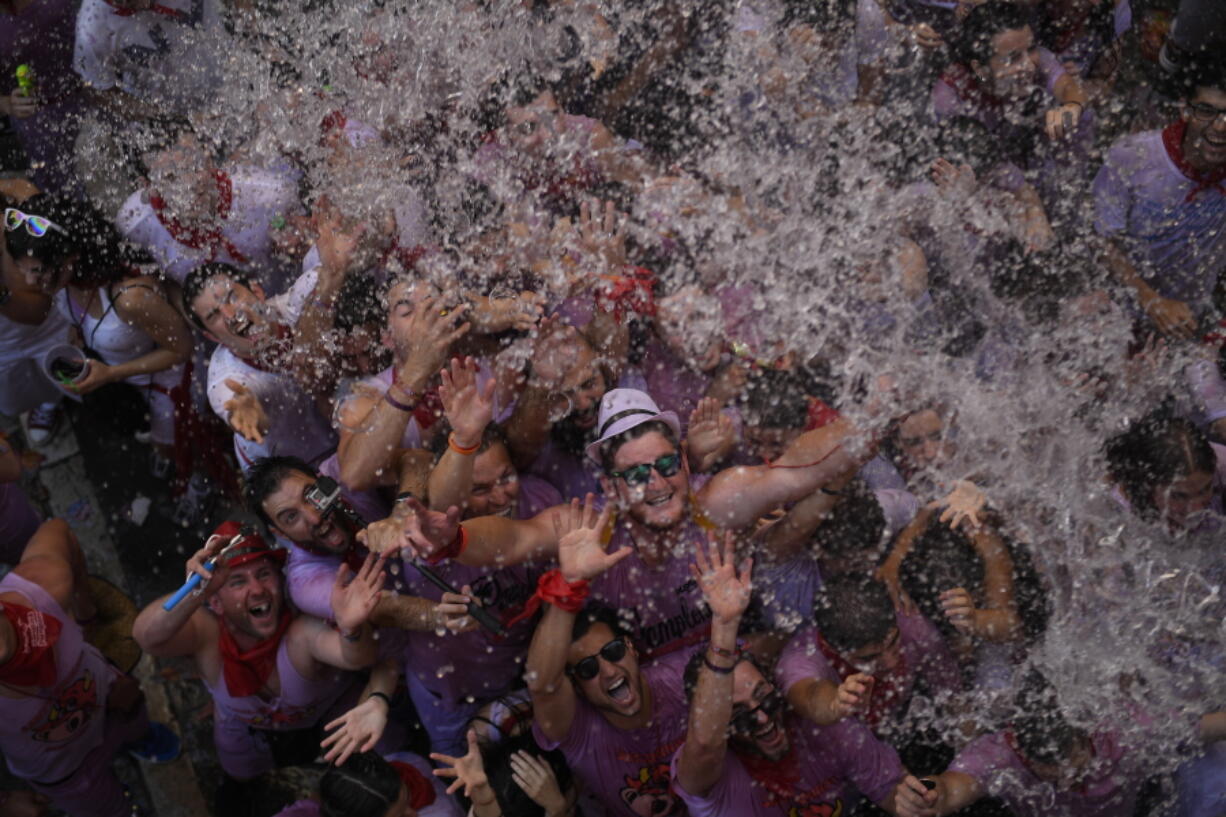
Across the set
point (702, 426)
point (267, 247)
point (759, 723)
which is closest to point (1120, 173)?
point (702, 426)

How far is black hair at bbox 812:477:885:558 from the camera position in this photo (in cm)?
334

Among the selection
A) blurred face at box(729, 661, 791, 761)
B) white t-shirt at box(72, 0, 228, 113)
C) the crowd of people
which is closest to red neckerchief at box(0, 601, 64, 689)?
the crowd of people

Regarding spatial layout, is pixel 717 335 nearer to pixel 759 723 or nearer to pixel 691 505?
pixel 691 505

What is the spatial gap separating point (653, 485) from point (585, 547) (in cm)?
32

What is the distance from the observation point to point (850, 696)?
2891mm

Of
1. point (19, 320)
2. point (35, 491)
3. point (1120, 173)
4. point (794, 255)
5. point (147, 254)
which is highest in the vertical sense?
point (1120, 173)

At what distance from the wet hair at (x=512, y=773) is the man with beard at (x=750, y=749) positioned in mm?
390

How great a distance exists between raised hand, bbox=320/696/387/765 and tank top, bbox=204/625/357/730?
0.26m

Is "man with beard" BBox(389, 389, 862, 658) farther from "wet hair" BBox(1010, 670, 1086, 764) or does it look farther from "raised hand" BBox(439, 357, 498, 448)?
"wet hair" BBox(1010, 670, 1086, 764)

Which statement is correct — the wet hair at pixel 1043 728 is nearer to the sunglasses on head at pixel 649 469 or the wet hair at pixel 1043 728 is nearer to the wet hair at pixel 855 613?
A: the wet hair at pixel 855 613

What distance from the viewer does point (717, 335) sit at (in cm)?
380

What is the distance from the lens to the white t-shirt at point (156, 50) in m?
4.85

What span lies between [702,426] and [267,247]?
2273 mm

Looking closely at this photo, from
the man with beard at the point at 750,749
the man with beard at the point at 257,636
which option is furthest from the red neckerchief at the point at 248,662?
the man with beard at the point at 750,749
